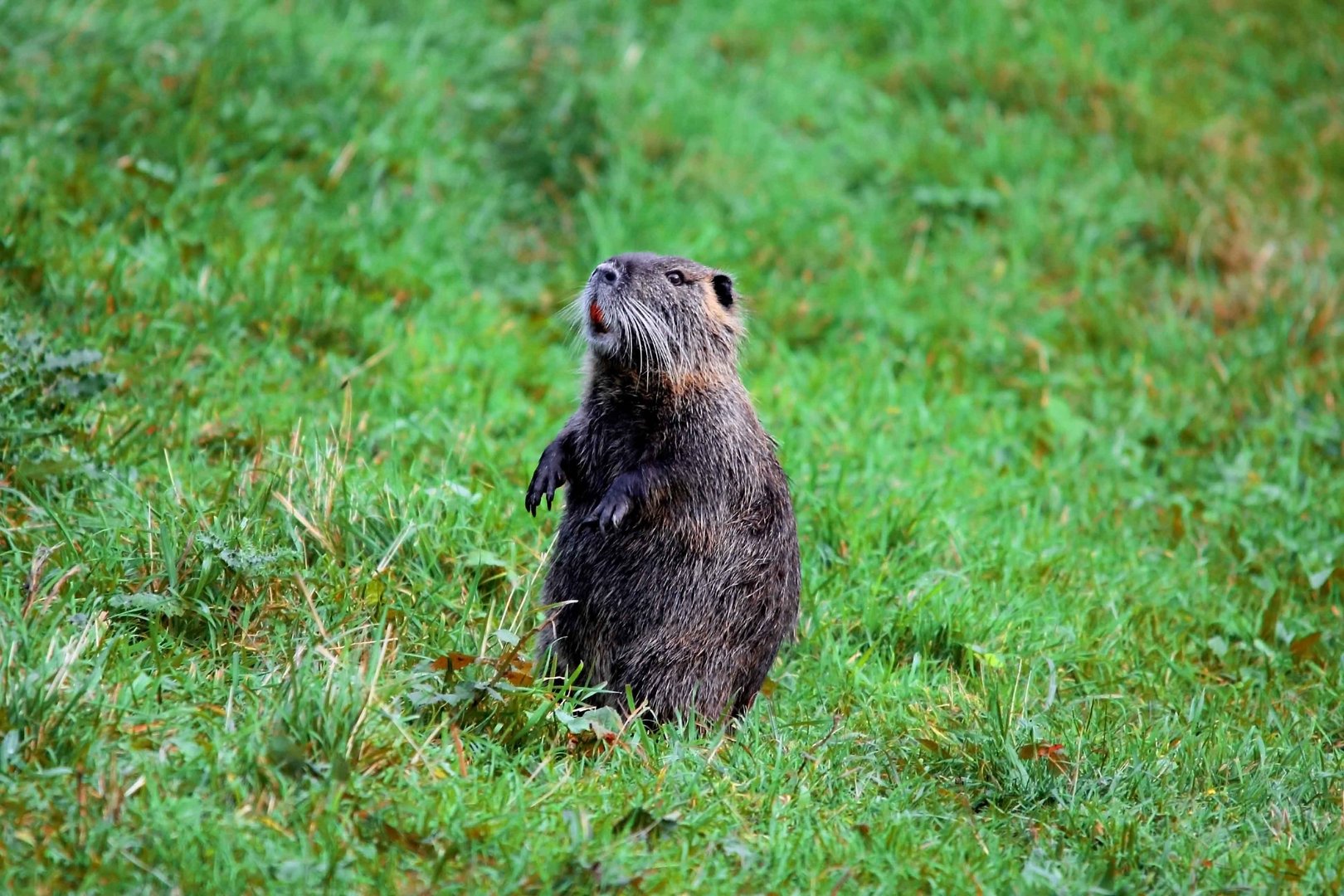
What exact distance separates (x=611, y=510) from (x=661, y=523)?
0.69ft

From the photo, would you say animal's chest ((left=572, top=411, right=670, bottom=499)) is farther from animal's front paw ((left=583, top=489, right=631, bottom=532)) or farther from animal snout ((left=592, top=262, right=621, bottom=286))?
animal snout ((left=592, top=262, right=621, bottom=286))

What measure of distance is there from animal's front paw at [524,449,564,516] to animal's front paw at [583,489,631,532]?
0.18 meters

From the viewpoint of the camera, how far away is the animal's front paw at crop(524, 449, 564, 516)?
411cm

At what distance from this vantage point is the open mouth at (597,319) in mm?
4277

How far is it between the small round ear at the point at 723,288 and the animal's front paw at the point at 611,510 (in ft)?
3.27

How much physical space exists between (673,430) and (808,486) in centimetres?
111

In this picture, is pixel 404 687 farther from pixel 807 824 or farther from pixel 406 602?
pixel 807 824

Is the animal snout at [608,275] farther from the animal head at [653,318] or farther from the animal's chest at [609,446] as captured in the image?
the animal's chest at [609,446]

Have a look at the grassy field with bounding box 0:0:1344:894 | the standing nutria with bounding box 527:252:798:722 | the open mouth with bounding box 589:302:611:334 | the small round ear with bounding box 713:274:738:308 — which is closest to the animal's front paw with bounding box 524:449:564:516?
the standing nutria with bounding box 527:252:798:722

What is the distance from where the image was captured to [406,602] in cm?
399

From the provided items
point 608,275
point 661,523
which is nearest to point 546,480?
point 661,523

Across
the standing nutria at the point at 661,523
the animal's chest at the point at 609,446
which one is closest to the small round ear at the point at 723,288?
the standing nutria at the point at 661,523

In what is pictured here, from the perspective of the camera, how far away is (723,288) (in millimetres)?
4680

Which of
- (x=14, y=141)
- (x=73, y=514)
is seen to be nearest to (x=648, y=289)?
(x=73, y=514)
